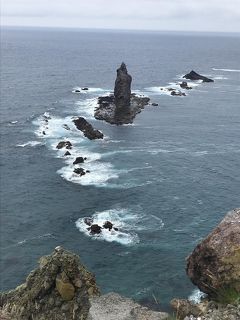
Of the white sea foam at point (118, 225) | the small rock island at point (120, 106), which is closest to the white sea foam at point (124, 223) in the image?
the white sea foam at point (118, 225)

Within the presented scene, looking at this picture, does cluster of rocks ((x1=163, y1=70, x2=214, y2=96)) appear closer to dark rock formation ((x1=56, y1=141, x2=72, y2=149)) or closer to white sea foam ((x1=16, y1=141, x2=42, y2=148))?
dark rock formation ((x1=56, y1=141, x2=72, y2=149))

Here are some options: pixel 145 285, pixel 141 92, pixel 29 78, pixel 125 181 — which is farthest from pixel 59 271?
pixel 29 78

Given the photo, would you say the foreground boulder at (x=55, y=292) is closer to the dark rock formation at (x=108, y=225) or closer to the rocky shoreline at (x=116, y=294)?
the rocky shoreline at (x=116, y=294)

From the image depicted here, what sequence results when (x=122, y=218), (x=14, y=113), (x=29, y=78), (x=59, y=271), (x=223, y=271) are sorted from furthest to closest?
1. (x=29, y=78)
2. (x=14, y=113)
3. (x=122, y=218)
4. (x=59, y=271)
5. (x=223, y=271)

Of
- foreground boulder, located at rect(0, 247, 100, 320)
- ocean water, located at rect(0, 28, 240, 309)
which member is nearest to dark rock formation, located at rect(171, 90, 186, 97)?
ocean water, located at rect(0, 28, 240, 309)

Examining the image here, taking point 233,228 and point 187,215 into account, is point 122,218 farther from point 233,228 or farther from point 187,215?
point 233,228

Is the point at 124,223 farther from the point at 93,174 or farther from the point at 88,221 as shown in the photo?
the point at 93,174
